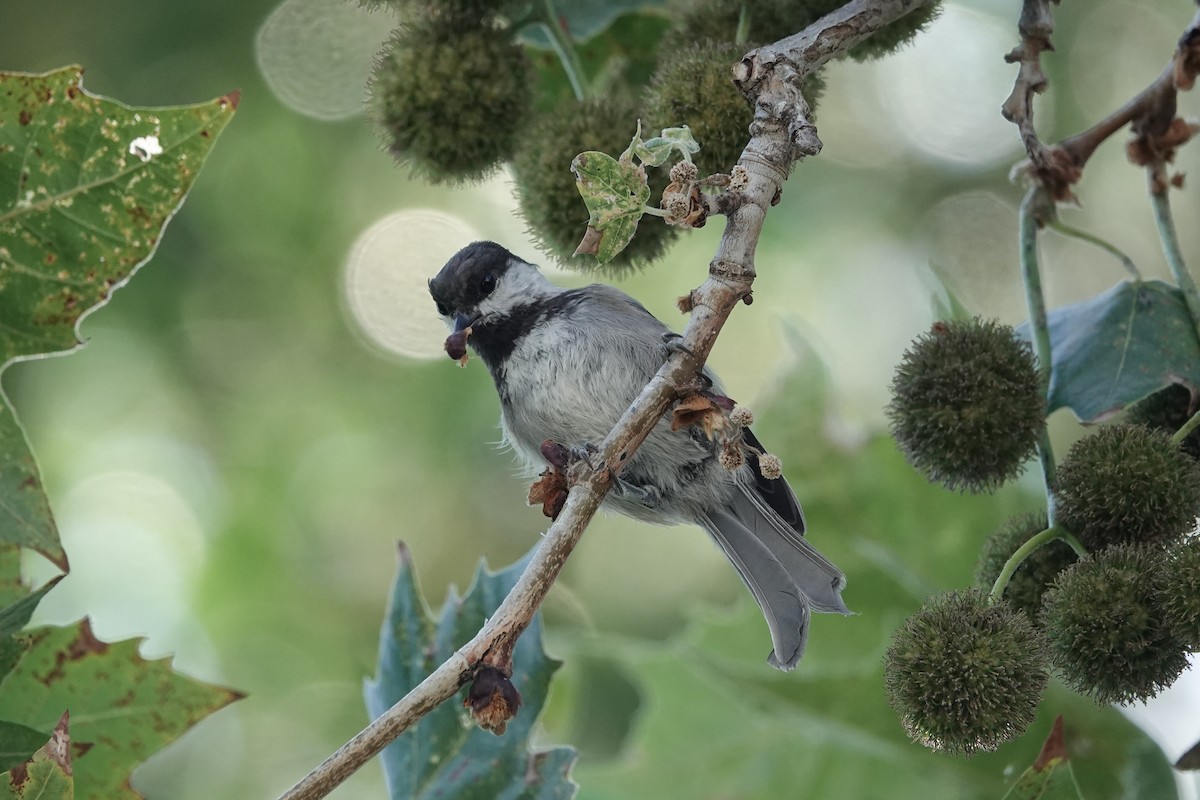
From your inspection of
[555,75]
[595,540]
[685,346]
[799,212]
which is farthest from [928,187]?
[685,346]

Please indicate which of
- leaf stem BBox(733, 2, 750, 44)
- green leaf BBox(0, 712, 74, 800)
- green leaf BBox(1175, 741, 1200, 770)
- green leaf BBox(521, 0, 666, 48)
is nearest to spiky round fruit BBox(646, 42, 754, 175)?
leaf stem BBox(733, 2, 750, 44)

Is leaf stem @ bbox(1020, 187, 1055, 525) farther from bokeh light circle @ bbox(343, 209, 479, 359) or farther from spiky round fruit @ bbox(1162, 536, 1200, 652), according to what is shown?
bokeh light circle @ bbox(343, 209, 479, 359)

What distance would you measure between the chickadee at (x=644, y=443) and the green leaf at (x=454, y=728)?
436 mm

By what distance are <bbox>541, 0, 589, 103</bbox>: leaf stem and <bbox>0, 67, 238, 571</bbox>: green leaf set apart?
0.78 metres

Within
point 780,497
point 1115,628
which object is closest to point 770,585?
point 780,497

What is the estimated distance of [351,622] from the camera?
17.8 feet

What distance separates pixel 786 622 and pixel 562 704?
0.86 meters

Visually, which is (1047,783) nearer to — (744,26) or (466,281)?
(744,26)

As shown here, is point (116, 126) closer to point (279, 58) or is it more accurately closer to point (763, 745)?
point (763, 745)

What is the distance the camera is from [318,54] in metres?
5.39

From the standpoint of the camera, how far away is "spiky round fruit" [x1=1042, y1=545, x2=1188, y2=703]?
1722 millimetres

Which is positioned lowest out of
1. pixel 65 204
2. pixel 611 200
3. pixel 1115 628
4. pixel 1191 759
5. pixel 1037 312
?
pixel 1191 759

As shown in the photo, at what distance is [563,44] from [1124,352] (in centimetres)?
110

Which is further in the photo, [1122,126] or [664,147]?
[1122,126]
